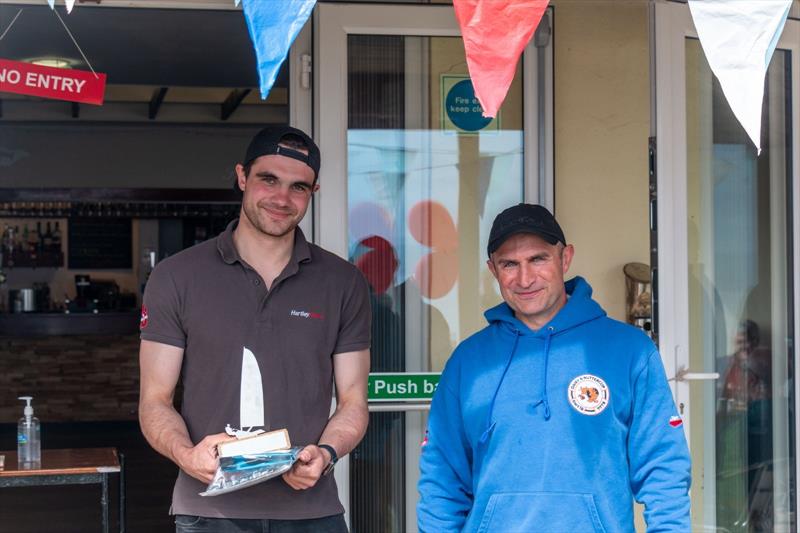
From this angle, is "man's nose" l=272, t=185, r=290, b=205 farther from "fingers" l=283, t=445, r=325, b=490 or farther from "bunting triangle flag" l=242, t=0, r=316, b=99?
"bunting triangle flag" l=242, t=0, r=316, b=99

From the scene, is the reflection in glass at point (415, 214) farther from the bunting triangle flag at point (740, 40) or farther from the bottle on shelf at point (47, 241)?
the bottle on shelf at point (47, 241)

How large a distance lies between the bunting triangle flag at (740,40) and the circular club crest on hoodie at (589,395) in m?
0.65

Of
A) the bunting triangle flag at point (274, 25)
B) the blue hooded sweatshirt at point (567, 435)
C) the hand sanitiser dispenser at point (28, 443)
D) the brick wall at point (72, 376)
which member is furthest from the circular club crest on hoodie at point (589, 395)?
the brick wall at point (72, 376)

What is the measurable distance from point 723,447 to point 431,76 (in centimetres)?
180

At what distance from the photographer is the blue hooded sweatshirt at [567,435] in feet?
7.75

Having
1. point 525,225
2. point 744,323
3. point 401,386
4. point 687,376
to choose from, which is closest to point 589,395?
point 525,225

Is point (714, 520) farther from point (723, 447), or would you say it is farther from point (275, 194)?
point (275, 194)

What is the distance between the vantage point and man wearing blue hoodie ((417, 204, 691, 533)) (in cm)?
237

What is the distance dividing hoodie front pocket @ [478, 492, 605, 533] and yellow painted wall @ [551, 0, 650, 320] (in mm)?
1895

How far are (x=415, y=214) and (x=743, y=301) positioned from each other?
1.31 meters

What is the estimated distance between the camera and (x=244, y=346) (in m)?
2.72

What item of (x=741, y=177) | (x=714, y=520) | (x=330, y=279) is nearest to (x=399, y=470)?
(x=714, y=520)

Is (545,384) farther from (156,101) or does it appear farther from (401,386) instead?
(156,101)

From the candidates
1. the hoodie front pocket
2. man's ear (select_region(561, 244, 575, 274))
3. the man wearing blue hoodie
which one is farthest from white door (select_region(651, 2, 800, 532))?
the hoodie front pocket
